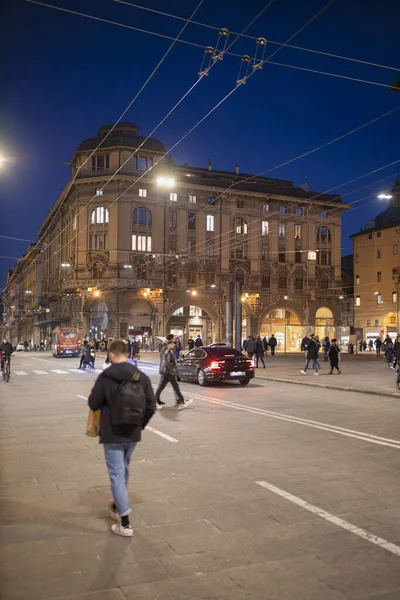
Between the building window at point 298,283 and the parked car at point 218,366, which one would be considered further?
the building window at point 298,283

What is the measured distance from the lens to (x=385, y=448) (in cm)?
916

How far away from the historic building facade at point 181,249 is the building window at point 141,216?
11 cm

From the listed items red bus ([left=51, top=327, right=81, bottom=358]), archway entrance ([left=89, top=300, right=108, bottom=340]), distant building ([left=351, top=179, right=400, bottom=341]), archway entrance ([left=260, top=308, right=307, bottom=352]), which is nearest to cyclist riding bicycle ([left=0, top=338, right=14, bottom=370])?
red bus ([left=51, top=327, right=81, bottom=358])

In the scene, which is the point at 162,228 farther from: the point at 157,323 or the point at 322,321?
the point at 322,321

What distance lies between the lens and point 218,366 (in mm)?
21047

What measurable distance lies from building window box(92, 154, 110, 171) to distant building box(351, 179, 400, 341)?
118 ft

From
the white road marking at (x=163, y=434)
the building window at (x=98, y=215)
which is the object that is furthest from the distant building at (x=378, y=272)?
the white road marking at (x=163, y=434)

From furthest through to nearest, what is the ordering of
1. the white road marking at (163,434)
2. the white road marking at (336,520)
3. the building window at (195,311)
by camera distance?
the building window at (195,311) < the white road marking at (163,434) < the white road marking at (336,520)

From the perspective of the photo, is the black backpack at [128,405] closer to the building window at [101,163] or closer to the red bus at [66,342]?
the red bus at [66,342]

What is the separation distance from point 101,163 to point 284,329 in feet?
87.5

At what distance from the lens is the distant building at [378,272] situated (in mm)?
73812

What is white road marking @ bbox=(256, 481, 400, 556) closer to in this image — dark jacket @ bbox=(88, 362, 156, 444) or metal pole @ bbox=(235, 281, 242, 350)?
dark jacket @ bbox=(88, 362, 156, 444)

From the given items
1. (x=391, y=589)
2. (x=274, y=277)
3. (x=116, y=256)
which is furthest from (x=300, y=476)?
(x=274, y=277)

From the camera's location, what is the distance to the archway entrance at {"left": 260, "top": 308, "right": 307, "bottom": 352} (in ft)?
193
